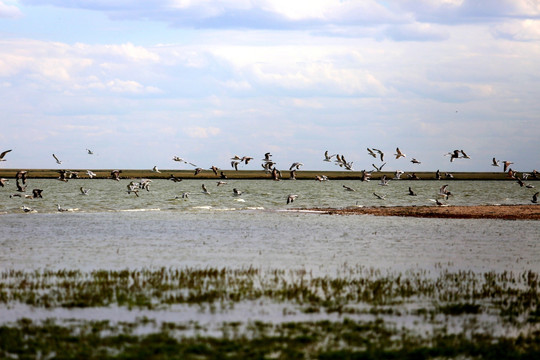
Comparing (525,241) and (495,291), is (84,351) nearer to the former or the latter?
(495,291)

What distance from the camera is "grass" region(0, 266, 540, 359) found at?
1600 centimetres

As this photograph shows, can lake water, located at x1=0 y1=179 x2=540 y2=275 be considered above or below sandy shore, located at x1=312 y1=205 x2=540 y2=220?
below

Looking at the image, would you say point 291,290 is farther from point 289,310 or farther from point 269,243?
point 269,243

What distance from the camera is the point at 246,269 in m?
29.8

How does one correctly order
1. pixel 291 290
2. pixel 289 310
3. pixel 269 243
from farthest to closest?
pixel 269 243 < pixel 291 290 < pixel 289 310

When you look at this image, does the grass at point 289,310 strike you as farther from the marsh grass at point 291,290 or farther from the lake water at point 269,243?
the lake water at point 269,243

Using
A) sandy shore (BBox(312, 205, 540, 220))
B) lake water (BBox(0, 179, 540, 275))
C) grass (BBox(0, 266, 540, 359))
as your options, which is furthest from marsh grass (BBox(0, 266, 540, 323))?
sandy shore (BBox(312, 205, 540, 220))

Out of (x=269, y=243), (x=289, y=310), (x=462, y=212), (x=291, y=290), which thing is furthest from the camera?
(x=462, y=212)

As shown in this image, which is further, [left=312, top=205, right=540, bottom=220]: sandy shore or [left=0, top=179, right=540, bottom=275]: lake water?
[left=312, top=205, right=540, bottom=220]: sandy shore

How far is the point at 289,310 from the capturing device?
20672 mm

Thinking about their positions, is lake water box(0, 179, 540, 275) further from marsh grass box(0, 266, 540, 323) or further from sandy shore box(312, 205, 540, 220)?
sandy shore box(312, 205, 540, 220)

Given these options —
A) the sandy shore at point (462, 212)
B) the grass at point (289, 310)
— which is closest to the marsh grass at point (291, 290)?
the grass at point (289, 310)

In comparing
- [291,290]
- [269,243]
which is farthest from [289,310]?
[269,243]

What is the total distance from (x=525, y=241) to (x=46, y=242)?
99.7ft
